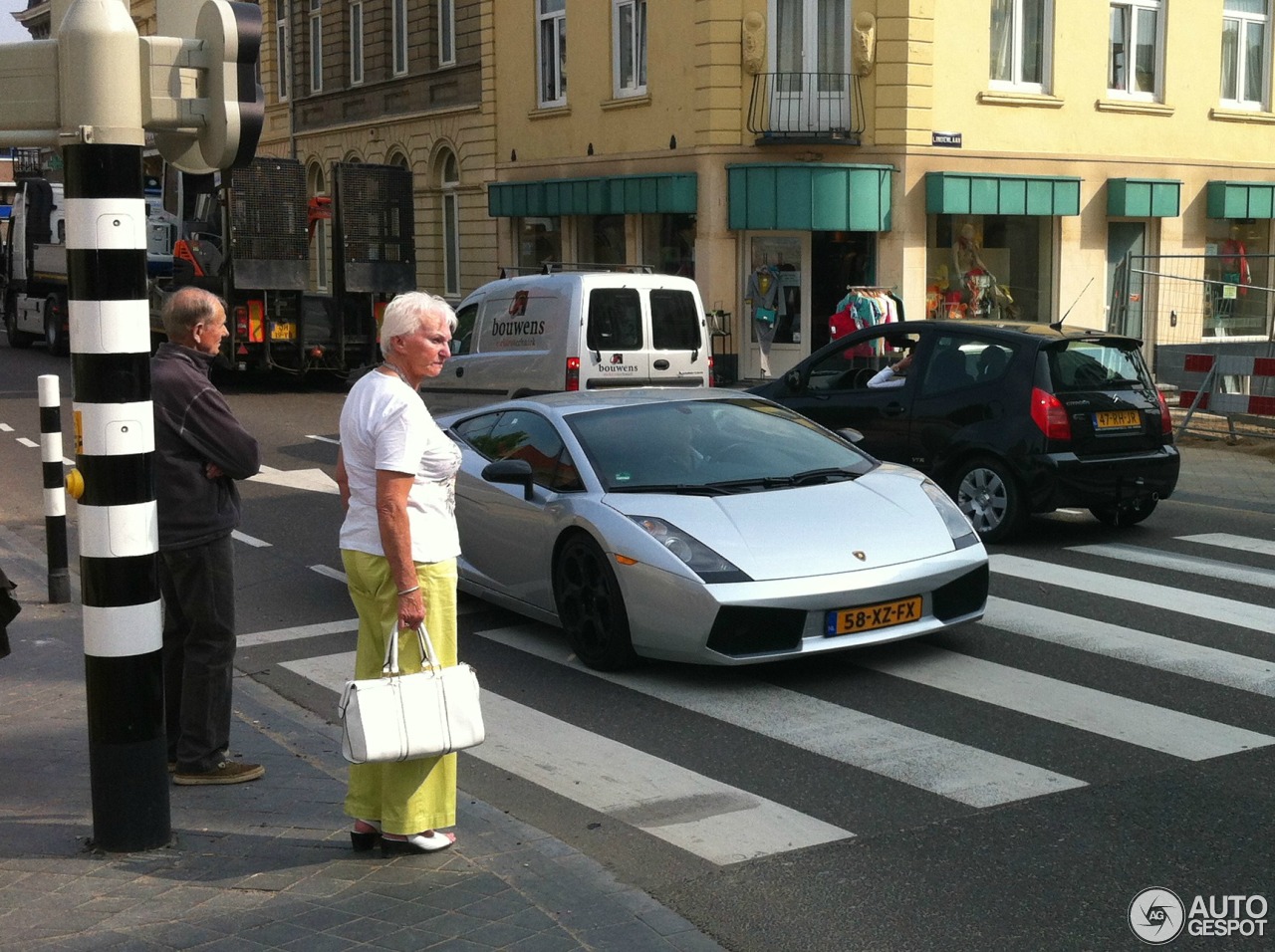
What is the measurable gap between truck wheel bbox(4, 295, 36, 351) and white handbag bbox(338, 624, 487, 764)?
3167cm

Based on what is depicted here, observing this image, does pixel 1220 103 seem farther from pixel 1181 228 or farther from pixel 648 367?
pixel 648 367

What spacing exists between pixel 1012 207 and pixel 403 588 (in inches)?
850

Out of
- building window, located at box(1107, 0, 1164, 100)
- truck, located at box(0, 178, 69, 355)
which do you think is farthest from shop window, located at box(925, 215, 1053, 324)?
truck, located at box(0, 178, 69, 355)

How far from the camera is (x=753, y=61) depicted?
24.7m

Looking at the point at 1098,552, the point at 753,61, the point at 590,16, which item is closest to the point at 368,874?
the point at 1098,552

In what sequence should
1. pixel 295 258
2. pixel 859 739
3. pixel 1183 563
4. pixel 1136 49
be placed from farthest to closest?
pixel 1136 49 → pixel 295 258 → pixel 1183 563 → pixel 859 739

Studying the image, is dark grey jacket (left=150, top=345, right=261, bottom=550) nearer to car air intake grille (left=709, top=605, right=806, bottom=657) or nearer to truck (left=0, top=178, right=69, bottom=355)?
car air intake grille (left=709, top=605, right=806, bottom=657)

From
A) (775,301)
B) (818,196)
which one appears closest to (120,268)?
(818,196)

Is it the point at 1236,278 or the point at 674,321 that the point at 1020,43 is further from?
the point at 674,321

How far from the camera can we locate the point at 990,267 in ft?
83.8

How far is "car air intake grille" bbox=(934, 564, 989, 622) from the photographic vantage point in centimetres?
763

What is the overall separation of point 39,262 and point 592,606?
2754 centimetres

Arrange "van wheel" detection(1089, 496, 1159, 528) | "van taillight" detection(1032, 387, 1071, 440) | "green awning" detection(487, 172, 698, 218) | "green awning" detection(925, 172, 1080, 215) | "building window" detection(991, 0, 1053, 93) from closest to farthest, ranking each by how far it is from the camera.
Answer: "van taillight" detection(1032, 387, 1071, 440), "van wheel" detection(1089, 496, 1159, 528), "green awning" detection(925, 172, 1080, 215), "building window" detection(991, 0, 1053, 93), "green awning" detection(487, 172, 698, 218)

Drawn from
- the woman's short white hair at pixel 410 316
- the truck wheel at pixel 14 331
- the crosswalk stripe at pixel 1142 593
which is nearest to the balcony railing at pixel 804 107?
the crosswalk stripe at pixel 1142 593
